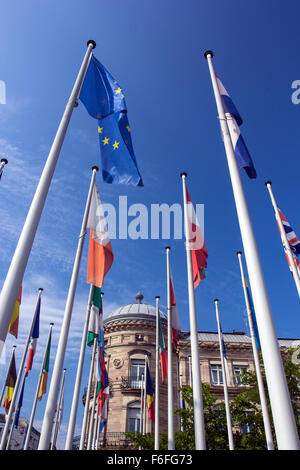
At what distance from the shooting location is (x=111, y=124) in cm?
967

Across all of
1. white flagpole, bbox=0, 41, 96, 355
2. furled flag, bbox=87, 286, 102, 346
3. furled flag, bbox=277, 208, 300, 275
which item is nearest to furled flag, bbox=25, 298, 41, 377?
furled flag, bbox=87, 286, 102, 346

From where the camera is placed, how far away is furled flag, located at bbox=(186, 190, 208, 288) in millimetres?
12492

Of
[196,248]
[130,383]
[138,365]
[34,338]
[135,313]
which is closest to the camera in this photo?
[196,248]

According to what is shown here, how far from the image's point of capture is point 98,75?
10.4 m

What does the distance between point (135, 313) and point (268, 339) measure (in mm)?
38723

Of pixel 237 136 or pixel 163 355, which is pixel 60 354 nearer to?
pixel 237 136

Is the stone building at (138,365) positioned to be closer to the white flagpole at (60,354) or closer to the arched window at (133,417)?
the arched window at (133,417)

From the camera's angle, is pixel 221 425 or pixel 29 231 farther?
pixel 221 425

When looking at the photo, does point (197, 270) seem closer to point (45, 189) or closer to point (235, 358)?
point (45, 189)

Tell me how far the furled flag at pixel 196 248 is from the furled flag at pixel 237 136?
4308 mm

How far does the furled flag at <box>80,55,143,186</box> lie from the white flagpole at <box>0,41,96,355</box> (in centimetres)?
70

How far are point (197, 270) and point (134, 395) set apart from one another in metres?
29.4

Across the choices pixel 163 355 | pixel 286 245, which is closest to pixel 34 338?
pixel 163 355
